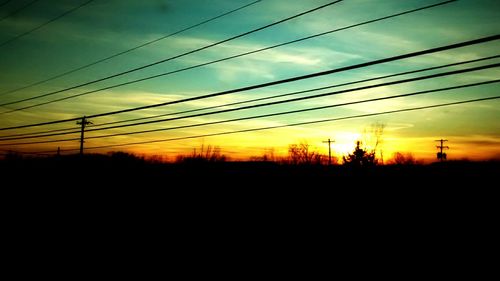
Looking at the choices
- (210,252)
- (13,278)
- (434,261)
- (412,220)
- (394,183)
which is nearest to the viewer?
(13,278)

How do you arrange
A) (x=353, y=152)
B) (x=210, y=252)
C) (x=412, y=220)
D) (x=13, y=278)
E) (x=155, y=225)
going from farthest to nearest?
(x=353, y=152), (x=155, y=225), (x=412, y=220), (x=210, y=252), (x=13, y=278)

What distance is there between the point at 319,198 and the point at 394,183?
425cm

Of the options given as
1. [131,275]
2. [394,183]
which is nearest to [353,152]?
[394,183]

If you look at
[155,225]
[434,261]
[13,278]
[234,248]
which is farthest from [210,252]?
[434,261]

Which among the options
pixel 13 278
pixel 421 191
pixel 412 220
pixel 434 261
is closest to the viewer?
pixel 13 278

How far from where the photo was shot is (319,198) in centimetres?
1748

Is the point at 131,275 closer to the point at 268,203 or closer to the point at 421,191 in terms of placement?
the point at 268,203

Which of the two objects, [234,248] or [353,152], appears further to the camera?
[353,152]

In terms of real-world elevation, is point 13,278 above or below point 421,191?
below

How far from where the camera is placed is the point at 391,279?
8.93 m

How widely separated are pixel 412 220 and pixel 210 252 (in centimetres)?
897

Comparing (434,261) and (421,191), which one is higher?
(421,191)

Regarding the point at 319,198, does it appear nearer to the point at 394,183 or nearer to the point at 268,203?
the point at 268,203

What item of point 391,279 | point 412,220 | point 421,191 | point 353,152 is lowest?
point 391,279
